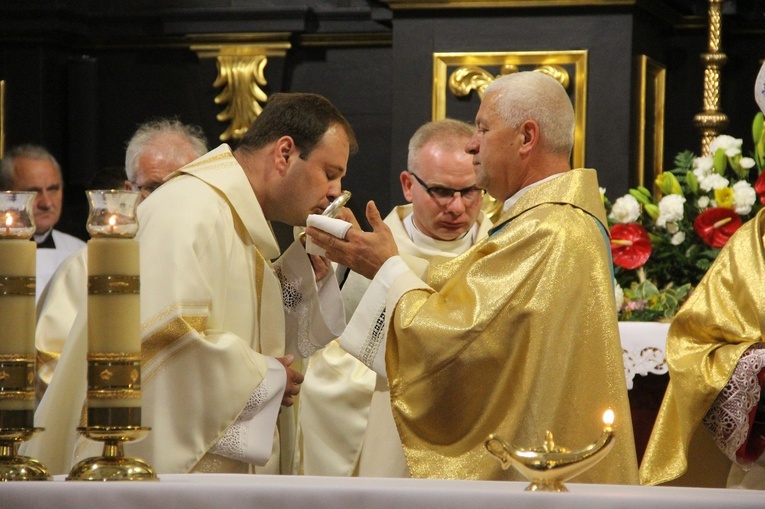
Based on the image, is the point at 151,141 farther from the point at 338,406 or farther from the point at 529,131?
the point at 529,131

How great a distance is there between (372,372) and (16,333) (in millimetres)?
2744

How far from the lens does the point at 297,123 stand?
4086 mm

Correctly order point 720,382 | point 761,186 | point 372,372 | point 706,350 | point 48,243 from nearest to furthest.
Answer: point 720,382 → point 706,350 → point 761,186 → point 372,372 → point 48,243

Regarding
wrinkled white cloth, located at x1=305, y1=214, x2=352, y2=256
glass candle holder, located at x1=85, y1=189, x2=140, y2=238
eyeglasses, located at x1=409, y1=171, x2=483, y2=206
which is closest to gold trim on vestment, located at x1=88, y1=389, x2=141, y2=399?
glass candle holder, located at x1=85, y1=189, x2=140, y2=238

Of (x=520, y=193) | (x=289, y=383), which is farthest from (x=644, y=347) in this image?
(x=289, y=383)

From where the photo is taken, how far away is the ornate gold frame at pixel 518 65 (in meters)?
6.65

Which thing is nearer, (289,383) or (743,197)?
(289,383)

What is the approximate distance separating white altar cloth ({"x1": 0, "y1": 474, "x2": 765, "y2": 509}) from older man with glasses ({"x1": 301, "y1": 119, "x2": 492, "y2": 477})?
2482 millimetres

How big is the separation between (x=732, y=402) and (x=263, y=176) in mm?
1587

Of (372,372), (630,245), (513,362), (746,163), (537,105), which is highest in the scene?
(537,105)

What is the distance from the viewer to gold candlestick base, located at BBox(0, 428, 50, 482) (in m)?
2.52

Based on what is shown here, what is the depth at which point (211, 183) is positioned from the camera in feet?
12.8

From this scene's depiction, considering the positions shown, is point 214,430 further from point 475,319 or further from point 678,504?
point 678,504

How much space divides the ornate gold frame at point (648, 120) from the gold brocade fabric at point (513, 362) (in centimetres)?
313
